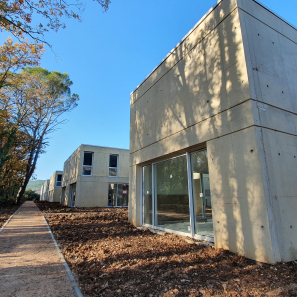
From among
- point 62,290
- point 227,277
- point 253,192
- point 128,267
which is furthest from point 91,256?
point 253,192

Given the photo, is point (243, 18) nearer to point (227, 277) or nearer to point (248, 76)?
point (248, 76)

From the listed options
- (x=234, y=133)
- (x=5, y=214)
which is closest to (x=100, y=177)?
(x=5, y=214)

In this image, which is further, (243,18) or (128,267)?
(243,18)

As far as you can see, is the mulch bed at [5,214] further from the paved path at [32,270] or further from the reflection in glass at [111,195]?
the reflection in glass at [111,195]

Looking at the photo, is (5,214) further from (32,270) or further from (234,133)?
(234,133)

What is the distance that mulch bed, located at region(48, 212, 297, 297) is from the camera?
2654 mm

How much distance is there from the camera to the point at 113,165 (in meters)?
20.4

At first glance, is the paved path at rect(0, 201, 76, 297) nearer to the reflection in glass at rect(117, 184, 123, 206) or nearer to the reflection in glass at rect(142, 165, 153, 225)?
the reflection in glass at rect(142, 165, 153, 225)

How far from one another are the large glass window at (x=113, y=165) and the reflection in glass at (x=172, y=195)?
13413 mm

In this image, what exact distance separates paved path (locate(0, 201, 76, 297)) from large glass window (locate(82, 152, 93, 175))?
13405 mm

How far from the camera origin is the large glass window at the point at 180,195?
17.2 ft

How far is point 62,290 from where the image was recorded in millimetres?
2805

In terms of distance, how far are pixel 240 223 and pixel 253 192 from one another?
2.25ft

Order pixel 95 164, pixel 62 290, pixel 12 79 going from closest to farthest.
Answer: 1. pixel 62 290
2. pixel 12 79
3. pixel 95 164
